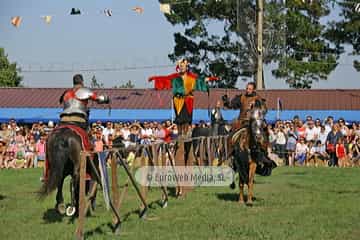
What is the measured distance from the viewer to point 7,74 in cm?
7200

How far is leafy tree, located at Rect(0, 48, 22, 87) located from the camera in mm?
71275

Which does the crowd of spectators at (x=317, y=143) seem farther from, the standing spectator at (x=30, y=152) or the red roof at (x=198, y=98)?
the red roof at (x=198, y=98)

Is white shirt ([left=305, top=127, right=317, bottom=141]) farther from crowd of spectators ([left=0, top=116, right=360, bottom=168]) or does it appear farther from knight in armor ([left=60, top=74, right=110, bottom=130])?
knight in armor ([left=60, top=74, right=110, bottom=130])

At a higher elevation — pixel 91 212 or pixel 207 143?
pixel 207 143

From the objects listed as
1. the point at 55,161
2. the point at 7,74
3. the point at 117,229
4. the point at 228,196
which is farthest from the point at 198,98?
the point at 7,74

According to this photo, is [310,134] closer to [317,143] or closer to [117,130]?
[317,143]

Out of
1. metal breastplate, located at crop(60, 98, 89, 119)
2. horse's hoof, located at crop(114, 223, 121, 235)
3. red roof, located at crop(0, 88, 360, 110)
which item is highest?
red roof, located at crop(0, 88, 360, 110)

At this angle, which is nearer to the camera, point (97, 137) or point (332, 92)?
point (97, 137)

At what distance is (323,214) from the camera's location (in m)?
11.3

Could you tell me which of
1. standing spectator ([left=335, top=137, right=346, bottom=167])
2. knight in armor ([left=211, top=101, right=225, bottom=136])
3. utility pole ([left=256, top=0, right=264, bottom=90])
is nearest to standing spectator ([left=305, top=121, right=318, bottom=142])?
standing spectator ([left=335, top=137, right=346, bottom=167])

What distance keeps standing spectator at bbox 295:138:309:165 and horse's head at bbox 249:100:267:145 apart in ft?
44.0

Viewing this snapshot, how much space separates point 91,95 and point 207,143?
24.0 feet

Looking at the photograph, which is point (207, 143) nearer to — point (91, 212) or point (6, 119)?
point (91, 212)

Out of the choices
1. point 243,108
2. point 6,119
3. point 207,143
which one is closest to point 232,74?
point 6,119
